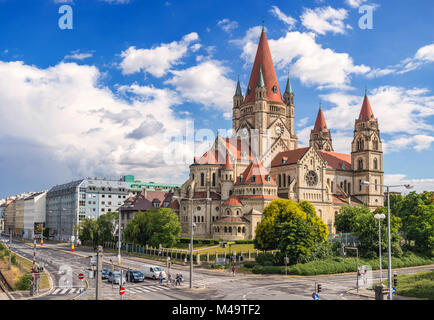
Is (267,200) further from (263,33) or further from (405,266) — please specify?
(263,33)

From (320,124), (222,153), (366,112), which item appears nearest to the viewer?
(222,153)

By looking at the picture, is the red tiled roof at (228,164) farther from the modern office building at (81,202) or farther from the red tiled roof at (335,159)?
the modern office building at (81,202)

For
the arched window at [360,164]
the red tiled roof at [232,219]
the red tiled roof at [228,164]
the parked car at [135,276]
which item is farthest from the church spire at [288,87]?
the parked car at [135,276]

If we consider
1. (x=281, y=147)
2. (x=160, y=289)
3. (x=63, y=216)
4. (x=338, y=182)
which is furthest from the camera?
(x=63, y=216)

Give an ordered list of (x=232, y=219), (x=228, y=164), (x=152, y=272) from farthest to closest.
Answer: (x=228, y=164) < (x=232, y=219) < (x=152, y=272)

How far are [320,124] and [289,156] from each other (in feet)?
164

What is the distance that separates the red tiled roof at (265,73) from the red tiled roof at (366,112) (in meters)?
27.6

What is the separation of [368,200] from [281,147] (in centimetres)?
3240

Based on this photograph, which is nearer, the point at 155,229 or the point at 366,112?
the point at 155,229

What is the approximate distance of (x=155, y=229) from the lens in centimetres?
8869

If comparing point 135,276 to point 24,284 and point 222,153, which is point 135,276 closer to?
point 24,284

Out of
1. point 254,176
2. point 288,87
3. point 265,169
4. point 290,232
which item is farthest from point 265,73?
point 290,232

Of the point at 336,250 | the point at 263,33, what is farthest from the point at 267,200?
the point at 263,33
